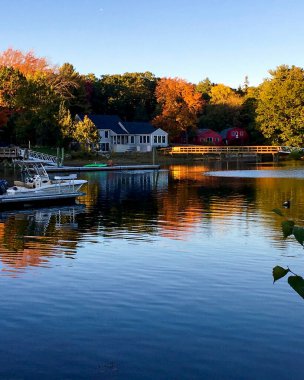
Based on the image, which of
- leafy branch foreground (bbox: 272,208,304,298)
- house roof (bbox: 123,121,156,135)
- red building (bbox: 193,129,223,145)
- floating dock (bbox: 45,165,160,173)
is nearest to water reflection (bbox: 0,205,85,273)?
leafy branch foreground (bbox: 272,208,304,298)

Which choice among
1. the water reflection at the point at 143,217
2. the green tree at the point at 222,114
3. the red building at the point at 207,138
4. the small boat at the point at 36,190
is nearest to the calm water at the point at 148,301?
the water reflection at the point at 143,217

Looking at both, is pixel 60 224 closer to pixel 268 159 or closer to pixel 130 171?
pixel 130 171

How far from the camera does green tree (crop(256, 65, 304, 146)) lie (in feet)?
398

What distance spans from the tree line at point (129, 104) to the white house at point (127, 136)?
5053 mm

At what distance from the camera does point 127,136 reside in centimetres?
11862

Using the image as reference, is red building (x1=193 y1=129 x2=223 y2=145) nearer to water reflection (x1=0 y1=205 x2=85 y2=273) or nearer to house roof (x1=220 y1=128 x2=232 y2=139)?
house roof (x1=220 y1=128 x2=232 y2=139)

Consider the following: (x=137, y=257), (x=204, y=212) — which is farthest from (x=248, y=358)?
(x=204, y=212)

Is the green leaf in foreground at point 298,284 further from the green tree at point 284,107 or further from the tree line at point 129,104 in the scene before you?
the green tree at point 284,107

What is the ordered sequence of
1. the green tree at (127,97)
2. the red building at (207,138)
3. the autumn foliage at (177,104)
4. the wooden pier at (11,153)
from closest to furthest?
1. the wooden pier at (11,153)
2. the autumn foliage at (177,104)
3. the red building at (207,138)
4. the green tree at (127,97)

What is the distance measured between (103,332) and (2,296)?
4572mm

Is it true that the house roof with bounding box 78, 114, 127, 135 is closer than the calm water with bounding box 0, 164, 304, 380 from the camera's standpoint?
No

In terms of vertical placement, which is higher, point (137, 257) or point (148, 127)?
point (148, 127)

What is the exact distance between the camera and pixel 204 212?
3819 centimetres

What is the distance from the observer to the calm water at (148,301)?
11.8 meters
